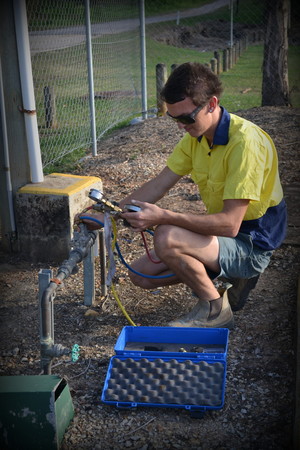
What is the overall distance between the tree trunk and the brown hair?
22.9 ft

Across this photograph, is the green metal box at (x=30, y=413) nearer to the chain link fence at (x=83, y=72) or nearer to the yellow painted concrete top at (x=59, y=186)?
the yellow painted concrete top at (x=59, y=186)

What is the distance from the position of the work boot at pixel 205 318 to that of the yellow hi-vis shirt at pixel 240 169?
450mm

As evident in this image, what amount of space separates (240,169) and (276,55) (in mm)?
7214

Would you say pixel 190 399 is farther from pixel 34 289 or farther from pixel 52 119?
pixel 52 119

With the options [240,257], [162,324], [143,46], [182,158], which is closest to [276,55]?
[143,46]

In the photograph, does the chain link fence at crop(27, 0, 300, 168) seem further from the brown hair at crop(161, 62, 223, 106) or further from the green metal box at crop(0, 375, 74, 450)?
the green metal box at crop(0, 375, 74, 450)

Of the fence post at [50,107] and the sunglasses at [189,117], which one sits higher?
the sunglasses at [189,117]

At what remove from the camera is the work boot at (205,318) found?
142 inches

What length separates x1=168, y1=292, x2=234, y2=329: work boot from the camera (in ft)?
11.8

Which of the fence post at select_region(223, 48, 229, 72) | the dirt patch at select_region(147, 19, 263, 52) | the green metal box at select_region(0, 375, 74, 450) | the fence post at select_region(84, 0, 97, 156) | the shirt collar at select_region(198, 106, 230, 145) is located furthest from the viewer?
the dirt patch at select_region(147, 19, 263, 52)

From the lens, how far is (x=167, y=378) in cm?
301

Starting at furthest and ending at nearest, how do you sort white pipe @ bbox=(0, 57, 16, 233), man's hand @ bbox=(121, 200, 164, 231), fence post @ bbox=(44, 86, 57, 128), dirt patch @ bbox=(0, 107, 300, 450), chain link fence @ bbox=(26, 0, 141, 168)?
fence post @ bbox=(44, 86, 57, 128) < chain link fence @ bbox=(26, 0, 141, 168) < white pipe @ bbox=(0, 57, 16, 233) < man's hand @ bbox=(121, 200, 164, 231) < dirt patch @ bbox=(0, 107, 300, 450)

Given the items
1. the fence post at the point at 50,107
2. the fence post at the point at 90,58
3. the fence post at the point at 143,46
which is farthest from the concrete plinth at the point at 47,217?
the fence post at the point at 143,46

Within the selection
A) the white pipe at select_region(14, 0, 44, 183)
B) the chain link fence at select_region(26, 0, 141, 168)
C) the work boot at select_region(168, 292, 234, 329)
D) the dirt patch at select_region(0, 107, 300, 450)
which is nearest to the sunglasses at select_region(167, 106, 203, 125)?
the work boot at select_region(168, 292, 234, 329)
